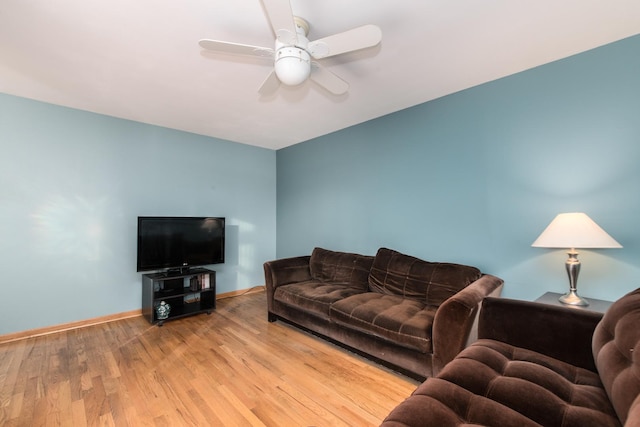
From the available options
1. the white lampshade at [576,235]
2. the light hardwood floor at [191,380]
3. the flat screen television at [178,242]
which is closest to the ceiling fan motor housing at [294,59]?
the white lampshade at [576,235]

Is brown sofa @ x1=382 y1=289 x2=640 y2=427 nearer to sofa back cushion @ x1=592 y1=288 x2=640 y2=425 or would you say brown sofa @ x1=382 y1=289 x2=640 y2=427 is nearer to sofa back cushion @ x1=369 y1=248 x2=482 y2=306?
sofa back cushion @ x1=592 y1=288 x2=640 y2=425

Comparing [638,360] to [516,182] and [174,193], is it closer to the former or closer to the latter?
[516,182]

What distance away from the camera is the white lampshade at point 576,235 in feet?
5.66

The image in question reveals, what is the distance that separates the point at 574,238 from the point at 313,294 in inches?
84.0

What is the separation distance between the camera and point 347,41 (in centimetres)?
158

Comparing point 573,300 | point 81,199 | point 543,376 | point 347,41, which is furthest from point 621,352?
point 81,199

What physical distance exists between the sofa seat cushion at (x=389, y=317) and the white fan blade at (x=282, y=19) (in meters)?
2.05

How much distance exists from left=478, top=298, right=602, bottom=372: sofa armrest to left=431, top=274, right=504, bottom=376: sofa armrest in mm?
98

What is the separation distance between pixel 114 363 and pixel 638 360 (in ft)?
10.8

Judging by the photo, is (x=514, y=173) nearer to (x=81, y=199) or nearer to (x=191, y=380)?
(x=191, y=380)

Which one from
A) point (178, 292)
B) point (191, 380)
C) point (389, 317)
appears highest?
point (389, 317)

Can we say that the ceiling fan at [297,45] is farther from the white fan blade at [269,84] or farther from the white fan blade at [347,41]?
the white fan blade at [269,84]

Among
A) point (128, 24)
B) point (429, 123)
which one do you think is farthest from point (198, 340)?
point (429, 123)

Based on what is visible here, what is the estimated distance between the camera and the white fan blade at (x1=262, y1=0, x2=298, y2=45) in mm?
1302
